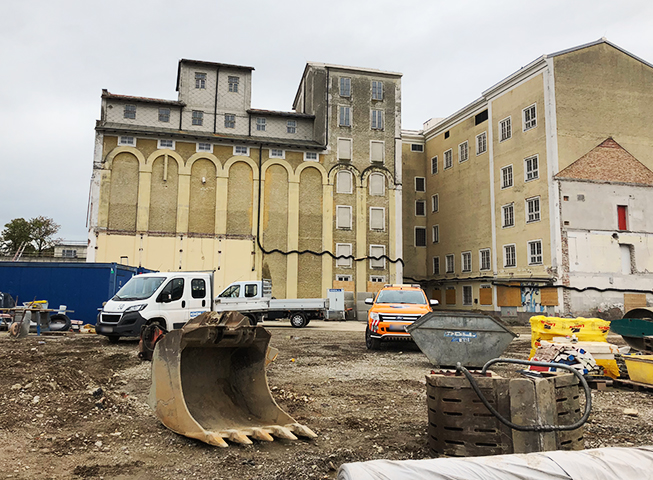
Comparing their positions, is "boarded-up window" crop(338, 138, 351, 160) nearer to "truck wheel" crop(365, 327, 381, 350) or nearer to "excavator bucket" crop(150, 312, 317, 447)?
"truck wheel" crop(365, 327, 381, 350)

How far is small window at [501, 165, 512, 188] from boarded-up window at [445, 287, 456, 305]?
9.95 m

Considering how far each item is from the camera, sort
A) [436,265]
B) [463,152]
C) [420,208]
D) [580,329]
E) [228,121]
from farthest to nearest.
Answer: [420,208]
[436,265]
[463,152]
[228,121]
[580,329]

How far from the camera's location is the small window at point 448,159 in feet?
139

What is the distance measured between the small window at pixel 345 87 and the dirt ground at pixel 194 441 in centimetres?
3153

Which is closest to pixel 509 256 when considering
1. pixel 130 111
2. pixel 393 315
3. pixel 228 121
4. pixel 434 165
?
pixel 434 165

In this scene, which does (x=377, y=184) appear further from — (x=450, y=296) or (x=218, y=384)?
(x=218, y=384)

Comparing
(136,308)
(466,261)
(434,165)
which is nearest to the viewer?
(136,308)

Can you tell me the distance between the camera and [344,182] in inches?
1506

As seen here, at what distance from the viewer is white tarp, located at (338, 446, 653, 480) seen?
288cm

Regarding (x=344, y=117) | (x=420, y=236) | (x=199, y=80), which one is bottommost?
(x=420, y=236)

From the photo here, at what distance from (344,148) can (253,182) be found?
7658 millimetres

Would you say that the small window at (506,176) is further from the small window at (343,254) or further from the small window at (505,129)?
the small window at (343,254)

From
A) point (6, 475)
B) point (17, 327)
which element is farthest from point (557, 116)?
point (6, 475)

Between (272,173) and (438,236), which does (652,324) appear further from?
(438,236)
